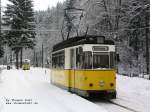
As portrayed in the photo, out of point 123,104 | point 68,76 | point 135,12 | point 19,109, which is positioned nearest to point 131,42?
point 135,12

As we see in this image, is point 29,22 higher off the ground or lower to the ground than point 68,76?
higher

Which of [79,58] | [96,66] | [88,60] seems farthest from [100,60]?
[79,58]

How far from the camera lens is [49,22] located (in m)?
142

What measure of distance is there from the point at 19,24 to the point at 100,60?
71.5 meters

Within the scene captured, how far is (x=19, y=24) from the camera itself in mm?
90500

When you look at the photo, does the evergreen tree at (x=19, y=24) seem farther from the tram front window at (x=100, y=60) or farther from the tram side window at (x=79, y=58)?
the tram front window at (x=100, y=60)

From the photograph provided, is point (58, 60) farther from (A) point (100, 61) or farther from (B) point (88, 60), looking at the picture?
(A) point (100, 61)

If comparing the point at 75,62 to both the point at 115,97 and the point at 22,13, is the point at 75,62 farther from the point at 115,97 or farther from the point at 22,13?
the point at 22,13

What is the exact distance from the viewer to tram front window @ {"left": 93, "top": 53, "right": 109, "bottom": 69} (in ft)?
67.1

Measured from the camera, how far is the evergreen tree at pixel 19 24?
8988cm

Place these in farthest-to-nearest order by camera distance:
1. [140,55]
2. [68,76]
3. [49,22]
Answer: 1. [49,22]
2. [140,55]
3. [68,76]

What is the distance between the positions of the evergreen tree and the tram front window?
69977mm

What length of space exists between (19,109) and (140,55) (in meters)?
38.3

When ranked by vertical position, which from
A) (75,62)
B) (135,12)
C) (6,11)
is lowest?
(75,62)
